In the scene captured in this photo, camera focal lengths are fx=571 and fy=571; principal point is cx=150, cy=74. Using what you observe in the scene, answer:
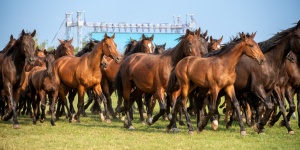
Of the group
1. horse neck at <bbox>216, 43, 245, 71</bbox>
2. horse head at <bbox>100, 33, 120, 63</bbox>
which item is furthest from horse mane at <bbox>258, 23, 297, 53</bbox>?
horse head at <bbox>100, 33, 120, 63</bbox>

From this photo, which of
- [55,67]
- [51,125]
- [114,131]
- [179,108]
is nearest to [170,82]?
[179,108]

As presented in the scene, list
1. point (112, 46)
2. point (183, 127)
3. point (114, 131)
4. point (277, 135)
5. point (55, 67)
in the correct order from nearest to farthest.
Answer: point (277, 135) → point (114, 131) → point (183, 127) → point (112, 46) → point (55, 67)

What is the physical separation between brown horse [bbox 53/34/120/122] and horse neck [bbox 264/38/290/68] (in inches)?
167

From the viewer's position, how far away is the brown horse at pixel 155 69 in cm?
1322

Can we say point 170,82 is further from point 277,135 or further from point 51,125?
point 51,125

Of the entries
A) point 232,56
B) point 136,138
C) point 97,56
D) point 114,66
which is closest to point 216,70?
point 232,56

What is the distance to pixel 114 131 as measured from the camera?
1326 cm

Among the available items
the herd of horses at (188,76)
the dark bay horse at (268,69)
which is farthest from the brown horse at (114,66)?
the dark bay horse at (268,69)

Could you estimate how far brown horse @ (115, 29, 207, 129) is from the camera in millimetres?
13219

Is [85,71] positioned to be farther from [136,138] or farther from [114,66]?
[136,138]

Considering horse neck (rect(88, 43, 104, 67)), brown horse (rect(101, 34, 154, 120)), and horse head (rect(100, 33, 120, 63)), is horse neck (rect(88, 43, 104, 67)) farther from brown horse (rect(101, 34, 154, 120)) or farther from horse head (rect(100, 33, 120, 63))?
brown horse (rect(101, 34, 154, 120))

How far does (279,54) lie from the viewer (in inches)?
521

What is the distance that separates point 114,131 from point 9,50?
3.83 m

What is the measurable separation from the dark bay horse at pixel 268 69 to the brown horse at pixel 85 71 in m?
3.69
